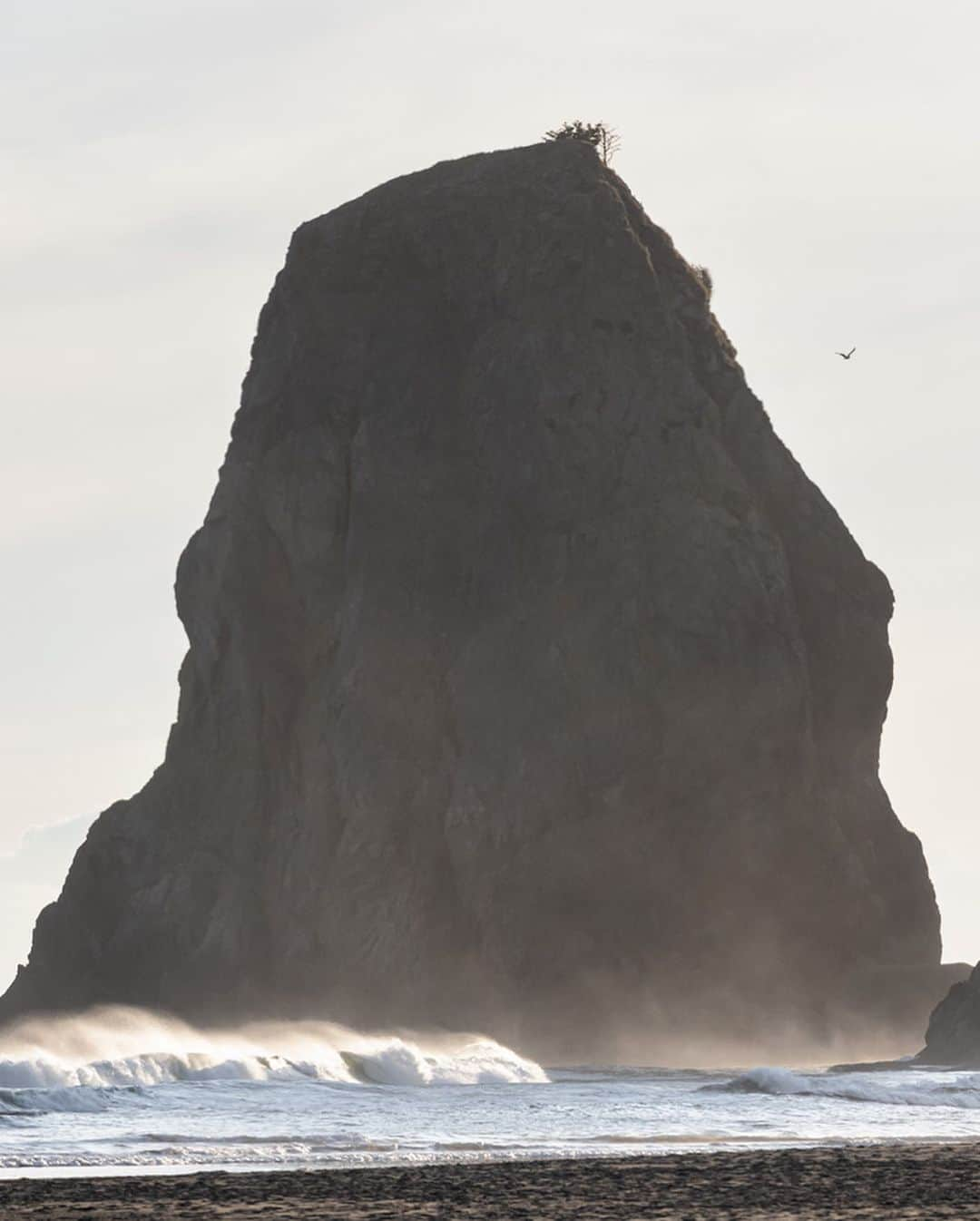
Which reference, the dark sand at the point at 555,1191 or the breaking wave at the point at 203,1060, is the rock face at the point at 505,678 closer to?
the breaking wave at the point at 203,1060

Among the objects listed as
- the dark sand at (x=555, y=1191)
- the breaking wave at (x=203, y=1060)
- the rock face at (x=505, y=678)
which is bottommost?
the dark sand at (x=555, y=1191)

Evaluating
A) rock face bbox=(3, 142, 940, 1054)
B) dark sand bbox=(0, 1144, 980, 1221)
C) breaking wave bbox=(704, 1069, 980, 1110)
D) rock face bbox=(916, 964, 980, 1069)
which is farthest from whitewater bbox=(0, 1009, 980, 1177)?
rock face bbox=(3, 142, 940, 1054)

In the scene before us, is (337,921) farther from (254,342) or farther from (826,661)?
(254,342)

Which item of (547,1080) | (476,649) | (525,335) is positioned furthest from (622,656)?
(547,1080)

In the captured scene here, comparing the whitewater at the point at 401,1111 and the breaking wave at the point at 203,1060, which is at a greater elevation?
the breaking wave at the point at 203,1060

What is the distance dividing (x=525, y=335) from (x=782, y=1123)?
55950mm

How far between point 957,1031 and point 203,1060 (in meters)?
22.2

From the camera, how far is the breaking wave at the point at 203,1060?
4491cm

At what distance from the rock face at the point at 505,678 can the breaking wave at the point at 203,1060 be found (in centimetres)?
601

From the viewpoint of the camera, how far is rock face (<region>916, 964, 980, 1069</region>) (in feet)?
200

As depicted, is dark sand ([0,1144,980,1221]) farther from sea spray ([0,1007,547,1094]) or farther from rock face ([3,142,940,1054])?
rock face ([3,142,940,1054])

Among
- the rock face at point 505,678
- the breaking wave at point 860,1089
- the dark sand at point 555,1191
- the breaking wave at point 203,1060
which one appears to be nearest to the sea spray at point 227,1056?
the breaking wave at point 203,1060

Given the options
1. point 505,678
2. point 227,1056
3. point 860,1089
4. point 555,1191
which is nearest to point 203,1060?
point 227,1056

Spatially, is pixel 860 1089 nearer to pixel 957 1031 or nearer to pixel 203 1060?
pixel 203 1060
